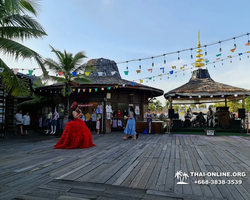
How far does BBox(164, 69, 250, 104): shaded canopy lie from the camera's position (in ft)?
41.0

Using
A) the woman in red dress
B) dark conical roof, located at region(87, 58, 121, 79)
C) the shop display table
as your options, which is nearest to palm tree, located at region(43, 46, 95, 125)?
dark conical roof, located at region(87, 58, 121, 79)

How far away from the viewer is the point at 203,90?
13.1m

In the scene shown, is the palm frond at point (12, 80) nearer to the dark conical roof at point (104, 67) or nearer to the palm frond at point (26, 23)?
the palm frond at point (26, 23)

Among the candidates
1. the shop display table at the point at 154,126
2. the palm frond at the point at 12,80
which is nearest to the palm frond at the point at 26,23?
the palm frond at the point at 12,80

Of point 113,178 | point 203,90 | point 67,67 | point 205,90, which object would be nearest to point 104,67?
point 67,67

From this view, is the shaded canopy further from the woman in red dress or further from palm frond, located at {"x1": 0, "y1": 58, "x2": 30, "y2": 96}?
palm frond, located at {"x1": 0, "y1": 58, "x2": 30, "y2": 96}

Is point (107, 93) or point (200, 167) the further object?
point (107, 93)

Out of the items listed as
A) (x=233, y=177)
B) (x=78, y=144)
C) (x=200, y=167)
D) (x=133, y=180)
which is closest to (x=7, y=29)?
(x=78, y=144)

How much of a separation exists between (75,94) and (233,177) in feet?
39.0

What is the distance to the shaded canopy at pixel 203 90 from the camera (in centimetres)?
1250

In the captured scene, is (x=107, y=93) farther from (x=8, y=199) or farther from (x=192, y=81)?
(x=8, y=199)

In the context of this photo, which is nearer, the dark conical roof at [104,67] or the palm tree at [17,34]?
the palm tree at [17,34]

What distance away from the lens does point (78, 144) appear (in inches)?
253

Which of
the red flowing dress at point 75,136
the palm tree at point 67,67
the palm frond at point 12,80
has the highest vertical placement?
the palm tree at point 67,67
